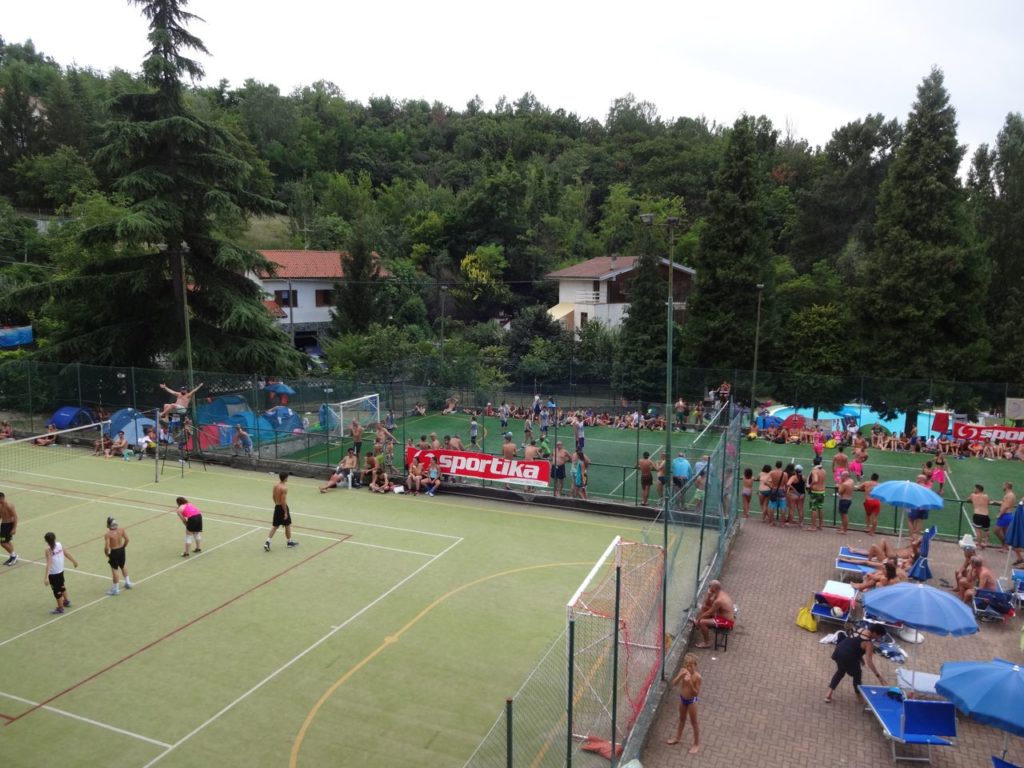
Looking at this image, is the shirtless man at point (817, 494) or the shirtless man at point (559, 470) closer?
the shirtless man at point (817, 494)

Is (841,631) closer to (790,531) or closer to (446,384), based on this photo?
(790,531)

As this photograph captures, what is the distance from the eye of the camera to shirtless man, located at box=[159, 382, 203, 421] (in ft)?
85.5

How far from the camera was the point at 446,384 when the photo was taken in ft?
129

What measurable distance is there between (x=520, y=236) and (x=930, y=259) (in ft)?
119

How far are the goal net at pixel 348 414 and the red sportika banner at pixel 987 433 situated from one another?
74.0 feet

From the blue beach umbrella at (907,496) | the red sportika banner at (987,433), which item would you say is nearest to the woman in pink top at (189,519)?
the blue beach umbrella at (907,496)

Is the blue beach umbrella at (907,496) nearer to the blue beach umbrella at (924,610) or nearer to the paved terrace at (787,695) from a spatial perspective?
the paved terrace at (787,695)

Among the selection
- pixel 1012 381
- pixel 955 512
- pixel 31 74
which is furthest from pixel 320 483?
pixel 31 74

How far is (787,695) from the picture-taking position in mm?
11883

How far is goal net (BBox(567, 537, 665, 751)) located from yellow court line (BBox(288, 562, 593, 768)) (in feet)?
12.2

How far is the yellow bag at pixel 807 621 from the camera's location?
13977 mm

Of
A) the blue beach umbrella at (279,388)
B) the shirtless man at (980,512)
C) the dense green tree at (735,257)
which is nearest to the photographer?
the shirtless man at (980,512)

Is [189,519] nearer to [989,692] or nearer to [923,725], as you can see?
A: [923,725]

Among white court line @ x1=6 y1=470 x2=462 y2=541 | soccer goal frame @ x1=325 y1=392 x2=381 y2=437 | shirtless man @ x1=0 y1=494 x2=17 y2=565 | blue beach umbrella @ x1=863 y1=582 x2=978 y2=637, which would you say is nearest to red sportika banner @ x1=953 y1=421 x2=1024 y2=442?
blue beach umbrella @ x1=863 y1=582 x2=978 y2=637
